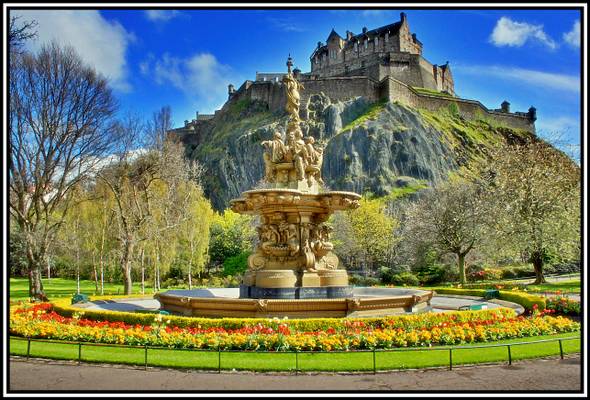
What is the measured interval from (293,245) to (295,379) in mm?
7454

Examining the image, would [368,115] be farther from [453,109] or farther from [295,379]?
[295,379]

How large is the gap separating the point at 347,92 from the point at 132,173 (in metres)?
66.3

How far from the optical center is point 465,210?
38.4 m

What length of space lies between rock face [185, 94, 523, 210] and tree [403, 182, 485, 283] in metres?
30.7

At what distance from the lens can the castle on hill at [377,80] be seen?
92688mm

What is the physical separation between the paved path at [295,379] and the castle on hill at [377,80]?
81.6 m

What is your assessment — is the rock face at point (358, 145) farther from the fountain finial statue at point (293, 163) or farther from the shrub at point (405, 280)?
the fountain finial statue at point (293, 163)

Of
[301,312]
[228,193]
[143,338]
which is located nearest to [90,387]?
[143,338]

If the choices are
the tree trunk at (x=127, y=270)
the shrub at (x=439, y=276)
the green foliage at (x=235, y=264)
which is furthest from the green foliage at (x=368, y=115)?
the tree trunk at (x=127, y=270)

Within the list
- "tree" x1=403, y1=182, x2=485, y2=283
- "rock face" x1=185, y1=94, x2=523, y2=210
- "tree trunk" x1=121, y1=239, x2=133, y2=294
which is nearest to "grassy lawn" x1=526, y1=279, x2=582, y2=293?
"tree" x1=403, y1=182, x2=485, y2=283

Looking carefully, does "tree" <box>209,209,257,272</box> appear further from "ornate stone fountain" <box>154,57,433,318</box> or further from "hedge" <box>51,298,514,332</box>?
"hedge" <box>51,298,514,332</box>

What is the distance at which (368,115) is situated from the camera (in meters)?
89.2

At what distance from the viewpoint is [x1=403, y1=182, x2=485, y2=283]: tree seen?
36.4 m

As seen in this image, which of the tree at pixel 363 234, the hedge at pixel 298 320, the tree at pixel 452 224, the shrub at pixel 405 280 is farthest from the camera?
the tree at pixel 363 234
